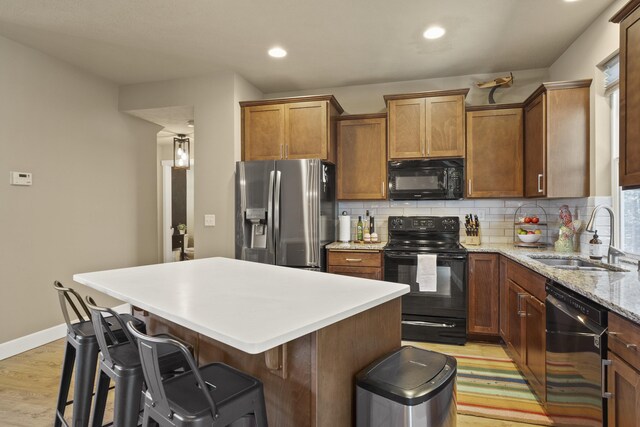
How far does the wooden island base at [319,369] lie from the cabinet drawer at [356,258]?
1958 mm

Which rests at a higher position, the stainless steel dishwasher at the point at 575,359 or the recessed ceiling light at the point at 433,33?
the recessed ceiling light at the point at 433,33

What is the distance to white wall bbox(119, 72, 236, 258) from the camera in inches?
150

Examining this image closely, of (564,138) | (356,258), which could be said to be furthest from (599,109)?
(356,258)

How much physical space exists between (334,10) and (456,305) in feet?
8.88

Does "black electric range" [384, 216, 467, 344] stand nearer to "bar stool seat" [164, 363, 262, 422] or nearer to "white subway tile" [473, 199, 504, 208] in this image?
"white subway tile" [473, 199, 504, 208]

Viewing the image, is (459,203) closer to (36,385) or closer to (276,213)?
(276,213)

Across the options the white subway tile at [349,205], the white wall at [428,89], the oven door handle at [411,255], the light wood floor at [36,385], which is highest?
the white wall at [428,89]

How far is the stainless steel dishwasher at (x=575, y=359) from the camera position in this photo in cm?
150

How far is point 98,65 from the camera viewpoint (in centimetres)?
369

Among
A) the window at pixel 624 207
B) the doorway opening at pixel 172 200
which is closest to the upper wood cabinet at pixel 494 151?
the window at pixel 624 207

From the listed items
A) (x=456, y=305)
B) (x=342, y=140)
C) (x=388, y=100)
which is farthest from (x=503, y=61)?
(x=456, y=305)

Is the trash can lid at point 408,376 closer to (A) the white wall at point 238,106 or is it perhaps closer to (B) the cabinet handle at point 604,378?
(B) the cabinet handle at point 604,378

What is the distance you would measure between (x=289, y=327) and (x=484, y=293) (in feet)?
9.07

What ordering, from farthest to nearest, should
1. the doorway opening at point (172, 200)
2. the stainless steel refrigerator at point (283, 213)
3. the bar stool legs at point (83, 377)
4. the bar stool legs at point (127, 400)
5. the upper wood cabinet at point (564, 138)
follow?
the doorway opening at point (172, 200)
the stainless steel refrigerator at point (283, 213)
the upper wood cabinet at point (564, 138)
the bar stool legs at point (83, 377)
the bar stool legs at point (127, 400)
